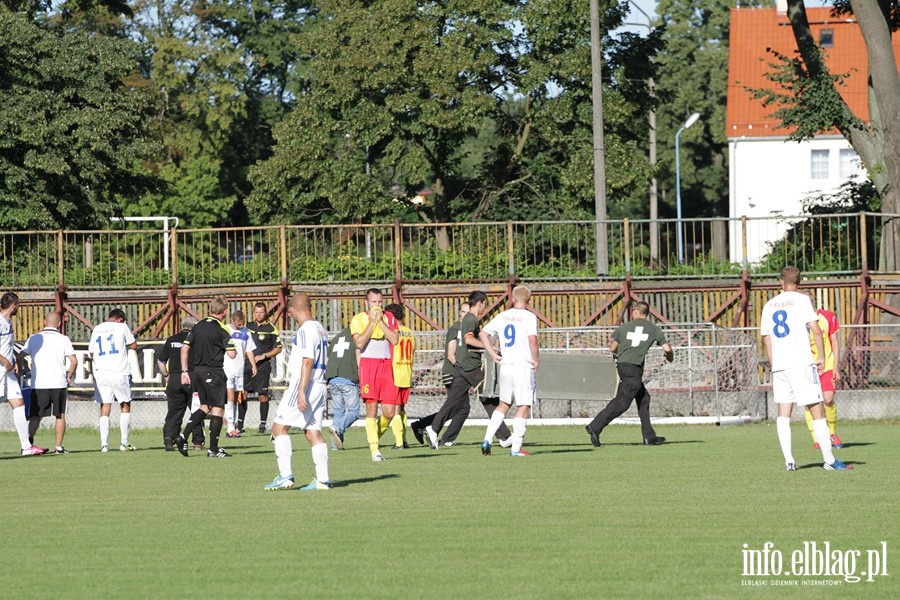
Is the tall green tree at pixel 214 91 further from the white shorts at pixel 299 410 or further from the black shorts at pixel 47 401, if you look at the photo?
the white shorts at pixel 299 410

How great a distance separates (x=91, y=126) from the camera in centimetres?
3741

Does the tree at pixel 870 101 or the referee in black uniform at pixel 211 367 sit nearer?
the referee in black uniform at pixel 211 367

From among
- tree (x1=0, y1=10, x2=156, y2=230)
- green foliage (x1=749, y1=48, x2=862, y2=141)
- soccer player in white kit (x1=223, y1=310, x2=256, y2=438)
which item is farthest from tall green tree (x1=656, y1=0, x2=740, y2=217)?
soccer player in white kit (x1=223, y1=310, x2=256, y2=438)

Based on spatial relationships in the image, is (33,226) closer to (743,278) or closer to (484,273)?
(484,273)

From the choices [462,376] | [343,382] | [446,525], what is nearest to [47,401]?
[343,382]

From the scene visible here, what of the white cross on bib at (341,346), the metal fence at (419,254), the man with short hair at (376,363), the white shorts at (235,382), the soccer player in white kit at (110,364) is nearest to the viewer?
the man with short hair at (376,363)

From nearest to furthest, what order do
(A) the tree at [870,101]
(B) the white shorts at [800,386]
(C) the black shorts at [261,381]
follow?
(B) the white shorts at [800,386] < (C) the black shorts at [261,381] < (A) the tree at [870,101]

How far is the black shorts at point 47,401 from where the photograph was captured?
787 inches

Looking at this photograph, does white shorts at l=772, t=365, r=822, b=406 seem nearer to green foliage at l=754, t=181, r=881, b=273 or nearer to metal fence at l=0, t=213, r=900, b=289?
metal fence at l=0, t=213, r=900, b=289

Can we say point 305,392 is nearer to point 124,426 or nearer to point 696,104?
point 124,426

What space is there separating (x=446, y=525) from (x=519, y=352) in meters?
6.63

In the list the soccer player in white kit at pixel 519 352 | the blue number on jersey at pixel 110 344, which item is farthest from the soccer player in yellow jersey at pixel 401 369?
the blue number on jersey at pixel 110 344

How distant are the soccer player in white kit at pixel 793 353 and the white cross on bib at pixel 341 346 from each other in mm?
6573

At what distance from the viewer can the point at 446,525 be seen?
10961mm
